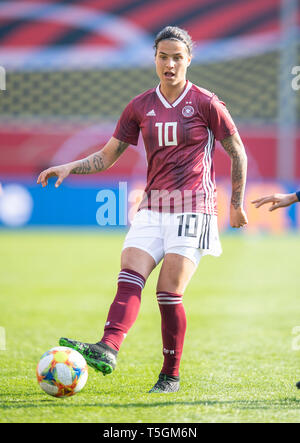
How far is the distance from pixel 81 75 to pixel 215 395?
21668 mm

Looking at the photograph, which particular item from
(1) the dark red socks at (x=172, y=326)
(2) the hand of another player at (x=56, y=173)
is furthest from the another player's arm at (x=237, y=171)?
(2) the hand of another player at (x=56, y=173)

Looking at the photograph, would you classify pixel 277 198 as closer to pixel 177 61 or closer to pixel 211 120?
pixel 211 120

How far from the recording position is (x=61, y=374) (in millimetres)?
3885

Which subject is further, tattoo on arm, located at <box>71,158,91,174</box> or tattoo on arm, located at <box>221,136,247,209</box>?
tattoo on arm, located at <box>71,158,91,174</box>

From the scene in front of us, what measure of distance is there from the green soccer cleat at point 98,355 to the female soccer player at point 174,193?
0.72 ft

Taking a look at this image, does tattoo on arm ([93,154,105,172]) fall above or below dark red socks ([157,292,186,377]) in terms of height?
above

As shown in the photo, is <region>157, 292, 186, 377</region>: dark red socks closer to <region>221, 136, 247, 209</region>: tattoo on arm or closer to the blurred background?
<region>221, 136, 247, 209</region>: tattoo on arm

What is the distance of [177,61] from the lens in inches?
166

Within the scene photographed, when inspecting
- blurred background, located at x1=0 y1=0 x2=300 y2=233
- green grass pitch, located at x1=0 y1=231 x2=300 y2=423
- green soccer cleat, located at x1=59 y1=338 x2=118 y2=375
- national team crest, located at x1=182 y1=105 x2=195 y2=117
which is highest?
blurred background, located at x1=0 y1=0 x2=300 y2=233

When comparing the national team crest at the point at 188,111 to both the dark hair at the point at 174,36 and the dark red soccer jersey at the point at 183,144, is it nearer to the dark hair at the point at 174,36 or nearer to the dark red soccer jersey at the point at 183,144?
the dark red soccer jersey at the point at 183,144

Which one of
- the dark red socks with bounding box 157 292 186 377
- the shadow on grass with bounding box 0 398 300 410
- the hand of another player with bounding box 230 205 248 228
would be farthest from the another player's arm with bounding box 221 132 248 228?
the shadow on grass with bounding box 0 398 300 410

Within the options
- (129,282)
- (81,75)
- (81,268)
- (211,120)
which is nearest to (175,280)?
(129,282)

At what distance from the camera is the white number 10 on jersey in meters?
4.21

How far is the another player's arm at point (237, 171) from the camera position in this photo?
4257mm
